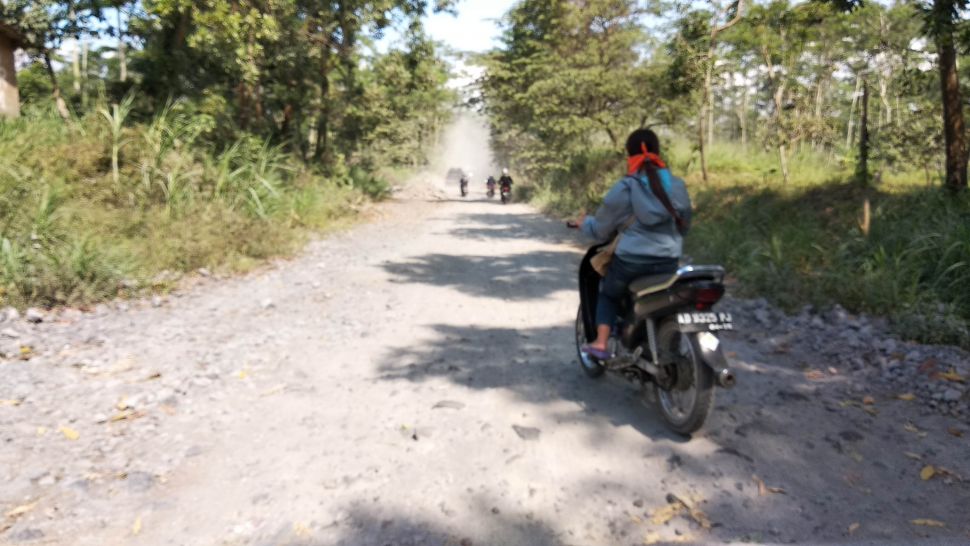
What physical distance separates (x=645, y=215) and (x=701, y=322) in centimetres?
69

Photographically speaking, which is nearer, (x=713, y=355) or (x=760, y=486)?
(x=760, y=486)

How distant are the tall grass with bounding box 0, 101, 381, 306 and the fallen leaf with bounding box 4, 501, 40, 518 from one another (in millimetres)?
3609

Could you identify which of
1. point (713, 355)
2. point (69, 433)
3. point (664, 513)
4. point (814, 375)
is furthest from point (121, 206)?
point (814, 375)

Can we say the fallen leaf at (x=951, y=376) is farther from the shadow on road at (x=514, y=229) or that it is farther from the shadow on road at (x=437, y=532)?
the shadow on road at (x=514, y=229)

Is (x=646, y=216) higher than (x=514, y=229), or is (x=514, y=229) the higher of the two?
(x=646, y=216)

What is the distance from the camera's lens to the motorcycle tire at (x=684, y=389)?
10.2 feet

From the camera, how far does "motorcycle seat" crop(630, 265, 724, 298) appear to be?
3205mm

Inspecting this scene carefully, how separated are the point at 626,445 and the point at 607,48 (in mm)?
16127

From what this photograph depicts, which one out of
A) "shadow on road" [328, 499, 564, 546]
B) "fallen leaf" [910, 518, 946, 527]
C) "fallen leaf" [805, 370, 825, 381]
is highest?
"fallen leaf" [805, 370, 825, 381]

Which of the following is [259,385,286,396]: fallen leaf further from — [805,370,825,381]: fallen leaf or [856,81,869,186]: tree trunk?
[856,81,869,186]: tree trunk

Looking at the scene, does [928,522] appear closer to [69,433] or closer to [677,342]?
[677,342]

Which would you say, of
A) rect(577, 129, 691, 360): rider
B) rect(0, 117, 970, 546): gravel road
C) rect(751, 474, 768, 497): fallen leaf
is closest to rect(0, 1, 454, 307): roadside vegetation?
rect(0, 117, 970, 546): gravel road

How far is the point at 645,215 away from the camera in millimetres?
3449

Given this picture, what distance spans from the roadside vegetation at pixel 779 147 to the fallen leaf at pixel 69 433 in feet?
18.7
